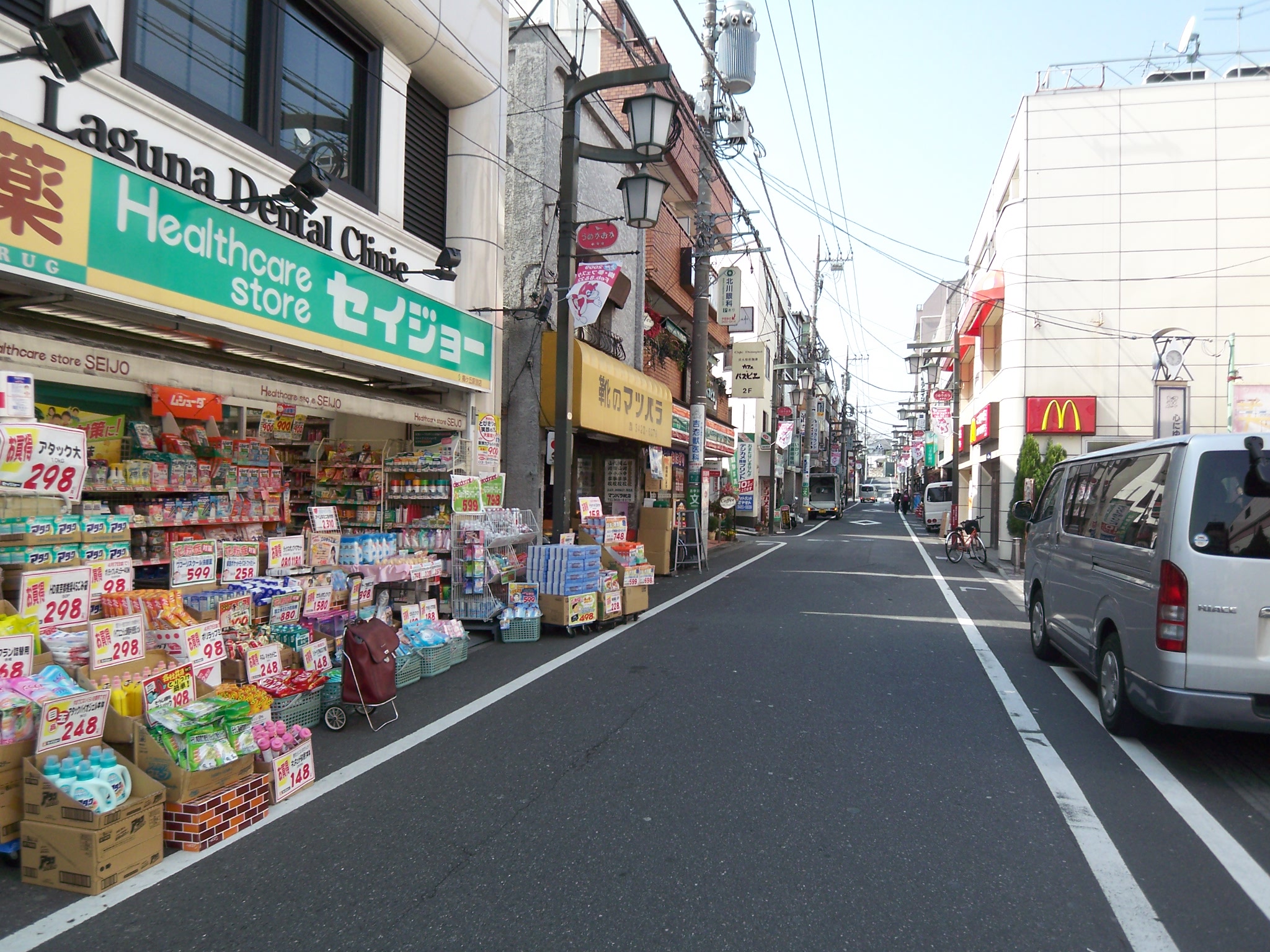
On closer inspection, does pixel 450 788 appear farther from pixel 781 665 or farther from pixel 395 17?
pixel 395 17

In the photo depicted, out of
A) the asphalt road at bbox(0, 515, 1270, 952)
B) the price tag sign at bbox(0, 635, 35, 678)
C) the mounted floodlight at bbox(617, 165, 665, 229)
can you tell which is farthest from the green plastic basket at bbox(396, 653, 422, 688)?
the mounted floodlight at bbox(617, 165, 665, 229)

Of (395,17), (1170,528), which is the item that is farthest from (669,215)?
(1170,528)

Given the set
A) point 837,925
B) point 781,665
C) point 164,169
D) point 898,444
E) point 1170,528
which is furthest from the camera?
point 898,444

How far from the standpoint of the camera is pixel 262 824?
14.0 ft

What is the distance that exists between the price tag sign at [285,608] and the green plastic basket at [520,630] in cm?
272

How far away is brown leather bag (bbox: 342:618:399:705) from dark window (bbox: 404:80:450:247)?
21.1ft

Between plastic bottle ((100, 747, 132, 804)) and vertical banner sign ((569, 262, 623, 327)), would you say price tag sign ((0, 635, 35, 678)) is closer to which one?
plastic bottle ((100, 747, 132, 804))

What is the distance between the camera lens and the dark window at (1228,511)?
487 centimetres

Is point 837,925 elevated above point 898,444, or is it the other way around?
point 898,444

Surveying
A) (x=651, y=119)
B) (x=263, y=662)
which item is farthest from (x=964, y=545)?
(x=263, y=662)

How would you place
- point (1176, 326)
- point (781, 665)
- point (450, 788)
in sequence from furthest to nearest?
point (1176, 326)
point (781, 665)
point (450, 788)

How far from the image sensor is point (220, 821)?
4.05 m

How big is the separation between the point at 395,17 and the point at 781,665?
8.66m

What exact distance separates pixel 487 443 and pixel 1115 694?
→ 7.85 m
